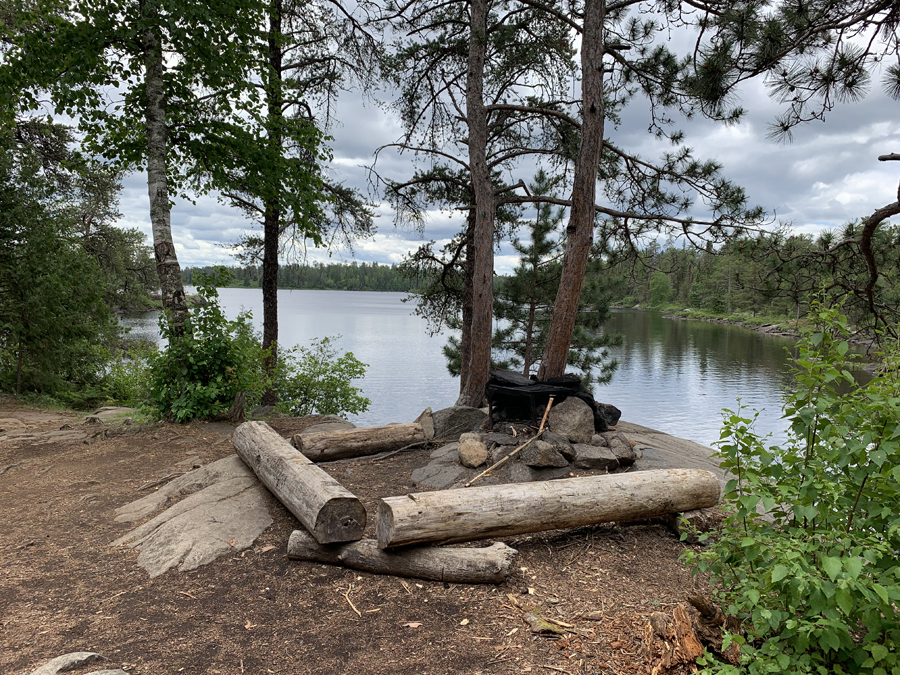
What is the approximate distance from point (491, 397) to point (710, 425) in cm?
1286

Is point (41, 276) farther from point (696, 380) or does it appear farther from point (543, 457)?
point (696, 380)

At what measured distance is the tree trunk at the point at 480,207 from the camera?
8102 mm

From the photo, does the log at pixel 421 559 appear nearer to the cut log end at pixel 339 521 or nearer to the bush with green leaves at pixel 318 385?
the cut log end at pixel 339 521

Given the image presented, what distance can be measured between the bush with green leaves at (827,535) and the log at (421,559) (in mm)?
1498

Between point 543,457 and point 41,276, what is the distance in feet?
35.6

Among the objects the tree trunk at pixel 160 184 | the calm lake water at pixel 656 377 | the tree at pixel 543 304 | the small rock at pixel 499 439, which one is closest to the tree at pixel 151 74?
the tree trunk at pixel 160 184

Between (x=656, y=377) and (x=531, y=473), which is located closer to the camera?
(x=531, y=473)

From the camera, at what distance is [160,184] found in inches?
296

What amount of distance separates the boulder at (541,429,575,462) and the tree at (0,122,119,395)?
10.5m

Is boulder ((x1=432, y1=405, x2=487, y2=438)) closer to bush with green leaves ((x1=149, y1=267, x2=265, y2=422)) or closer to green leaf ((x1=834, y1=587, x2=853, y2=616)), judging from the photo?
bush with green leaves ((x1=149, y1=267, x2=265, y2=422))

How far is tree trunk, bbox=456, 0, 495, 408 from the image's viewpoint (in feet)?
26.6

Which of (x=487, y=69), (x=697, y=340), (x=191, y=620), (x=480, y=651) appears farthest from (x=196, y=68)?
(x=697, y=340)

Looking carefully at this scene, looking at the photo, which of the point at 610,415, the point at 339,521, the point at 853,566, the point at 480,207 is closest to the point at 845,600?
the point at 853,566

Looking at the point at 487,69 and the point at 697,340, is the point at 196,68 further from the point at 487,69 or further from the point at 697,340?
the point at 697,340
